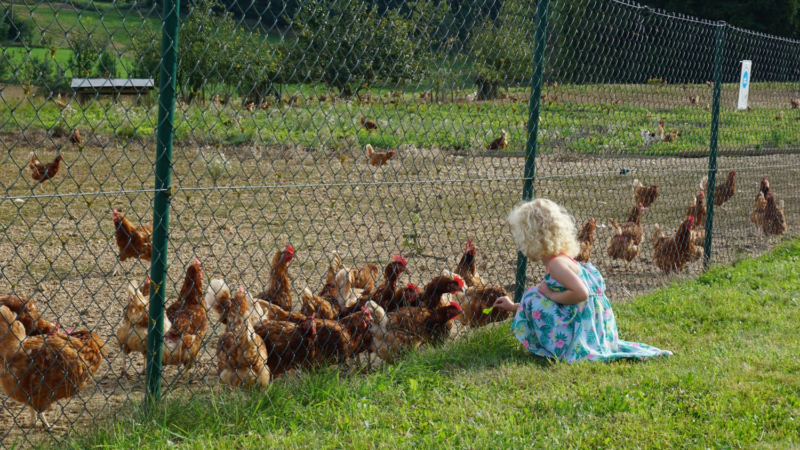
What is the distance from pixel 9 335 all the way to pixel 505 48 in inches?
122

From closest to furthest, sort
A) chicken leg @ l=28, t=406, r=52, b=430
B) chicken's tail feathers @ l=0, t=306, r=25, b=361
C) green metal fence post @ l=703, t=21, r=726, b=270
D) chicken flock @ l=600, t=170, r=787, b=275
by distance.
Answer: chicken's tail feathers @ l=0, t=306, r=25, b=361
chicken leg @ l=28, t=406, r=52, b=430
green metal fence post @ l=703, t=21, r=726, b=270
chicken flock @ l=600, t=170, r=787, b=275

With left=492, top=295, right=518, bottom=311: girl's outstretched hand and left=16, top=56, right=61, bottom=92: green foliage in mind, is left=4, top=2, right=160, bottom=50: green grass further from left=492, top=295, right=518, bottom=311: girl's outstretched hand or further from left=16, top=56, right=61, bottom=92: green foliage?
left=492, top=295, right=518, bottom=311: girl's outstretched hand

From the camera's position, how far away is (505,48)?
451 cm

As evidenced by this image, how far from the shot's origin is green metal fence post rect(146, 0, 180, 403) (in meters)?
2.76

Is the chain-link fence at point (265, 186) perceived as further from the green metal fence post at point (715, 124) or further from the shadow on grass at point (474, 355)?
the shadow on grass at point (474, 355)

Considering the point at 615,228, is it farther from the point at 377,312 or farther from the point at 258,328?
the point at 258,328

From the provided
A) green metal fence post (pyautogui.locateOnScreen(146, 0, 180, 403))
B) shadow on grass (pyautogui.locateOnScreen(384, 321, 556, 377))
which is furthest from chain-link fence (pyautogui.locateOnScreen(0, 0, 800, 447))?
shadow on grass (pyautogui.locateOnScreen(384, 321, 556, 377))

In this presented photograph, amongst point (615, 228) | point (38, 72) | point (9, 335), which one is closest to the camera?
point (38, 72)

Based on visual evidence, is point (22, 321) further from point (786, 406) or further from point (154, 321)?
point (786, 406)

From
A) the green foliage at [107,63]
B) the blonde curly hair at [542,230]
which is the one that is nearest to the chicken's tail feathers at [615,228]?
the blonde curly hair at [542,230]

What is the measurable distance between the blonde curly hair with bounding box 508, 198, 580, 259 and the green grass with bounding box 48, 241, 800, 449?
0.60 metres

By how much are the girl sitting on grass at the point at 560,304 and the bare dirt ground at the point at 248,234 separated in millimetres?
394

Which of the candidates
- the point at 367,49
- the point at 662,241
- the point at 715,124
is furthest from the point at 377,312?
the point at 715,124

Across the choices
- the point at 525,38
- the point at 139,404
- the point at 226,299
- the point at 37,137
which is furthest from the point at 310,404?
the point at 37,137
